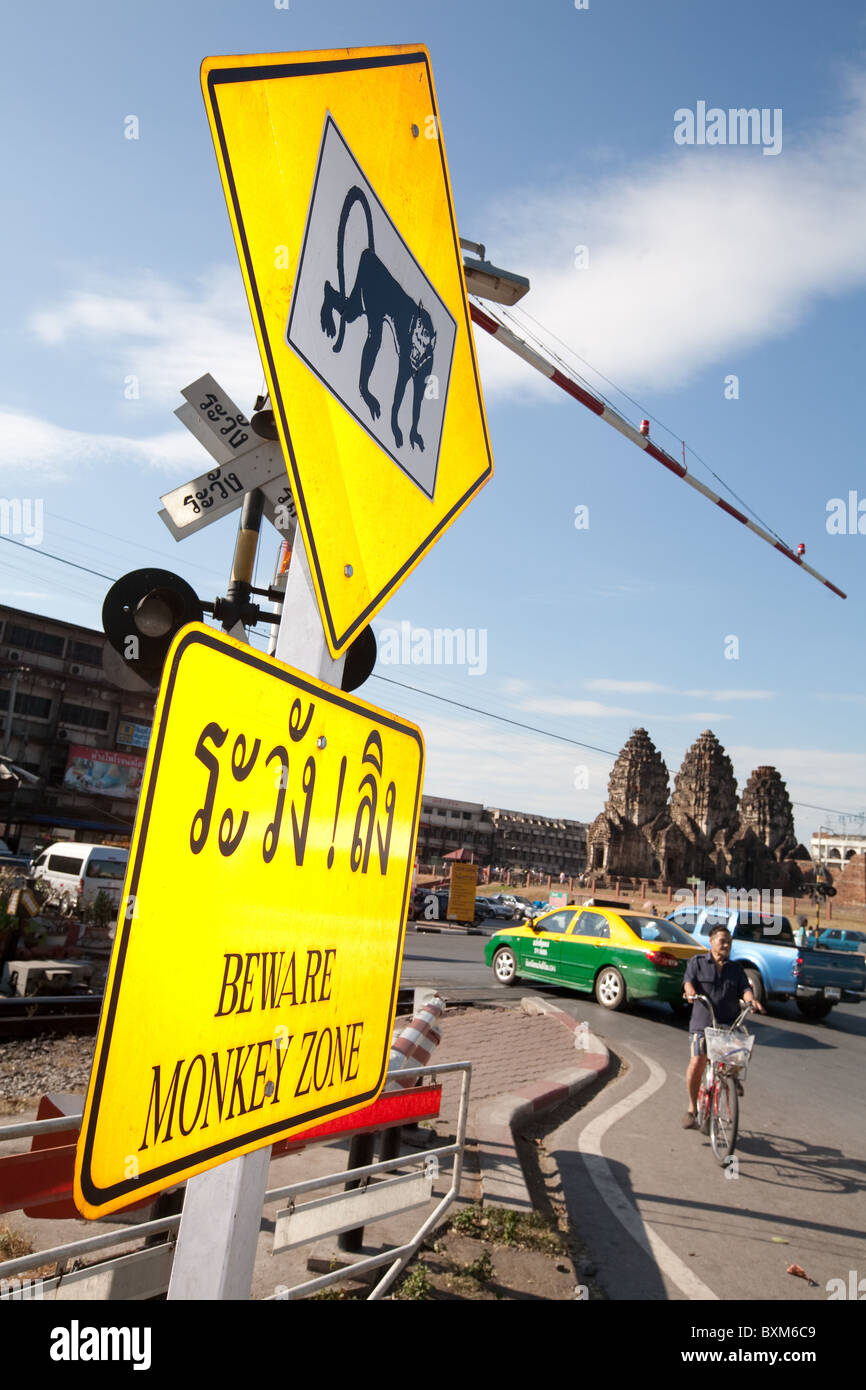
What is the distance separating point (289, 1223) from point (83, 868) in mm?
16147

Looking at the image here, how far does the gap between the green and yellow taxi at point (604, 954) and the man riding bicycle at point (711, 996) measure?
5273mm

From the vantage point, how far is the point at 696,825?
3361 inches

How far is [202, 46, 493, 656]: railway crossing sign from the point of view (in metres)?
1.54

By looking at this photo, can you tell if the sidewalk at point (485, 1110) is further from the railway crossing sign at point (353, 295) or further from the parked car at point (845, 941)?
the parked car at point (845, 941)

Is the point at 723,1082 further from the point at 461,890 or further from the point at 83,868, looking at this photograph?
the point at 461,890

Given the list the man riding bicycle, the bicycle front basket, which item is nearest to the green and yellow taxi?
the man riding bicycle

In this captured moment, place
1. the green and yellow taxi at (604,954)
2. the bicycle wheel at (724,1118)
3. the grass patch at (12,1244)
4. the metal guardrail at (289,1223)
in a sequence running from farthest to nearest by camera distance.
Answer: the green and yellow taxi at (604,954) → the bicycle wheel at (724,1118) → the grass patch at (12,1244) → the metal guardrail at (289,1223)

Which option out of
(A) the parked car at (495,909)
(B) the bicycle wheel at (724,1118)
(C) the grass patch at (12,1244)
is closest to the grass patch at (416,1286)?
(C) the grass patch at (12,1244)

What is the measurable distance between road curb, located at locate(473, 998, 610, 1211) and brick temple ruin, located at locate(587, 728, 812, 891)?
6780 centimetres

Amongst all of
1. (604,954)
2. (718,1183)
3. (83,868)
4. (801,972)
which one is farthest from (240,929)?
(83,868)

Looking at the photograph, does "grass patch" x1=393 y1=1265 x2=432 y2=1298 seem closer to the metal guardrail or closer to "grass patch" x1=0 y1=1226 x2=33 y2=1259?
the metal guardrail

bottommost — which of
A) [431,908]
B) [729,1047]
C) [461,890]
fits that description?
[729,1047]

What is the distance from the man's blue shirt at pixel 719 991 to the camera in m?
7.19
